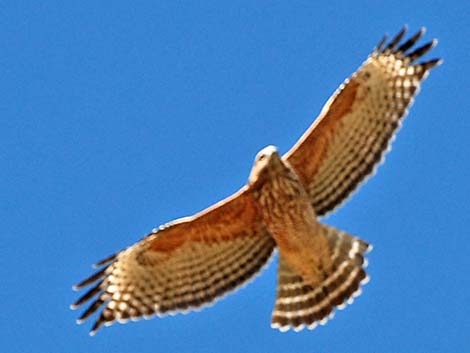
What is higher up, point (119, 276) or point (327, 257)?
point (119, 276)

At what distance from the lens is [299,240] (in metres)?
12.8

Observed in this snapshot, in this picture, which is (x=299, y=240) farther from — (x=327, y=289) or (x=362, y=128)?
(x=362, y=128)

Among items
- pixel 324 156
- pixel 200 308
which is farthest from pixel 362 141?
pixel 200 308

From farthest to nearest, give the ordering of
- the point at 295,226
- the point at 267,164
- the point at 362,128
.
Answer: the point at 362,128, the point at 295,226, the point at 267,164

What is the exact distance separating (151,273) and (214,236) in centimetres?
74

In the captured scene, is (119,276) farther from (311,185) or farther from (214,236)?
(311,185)

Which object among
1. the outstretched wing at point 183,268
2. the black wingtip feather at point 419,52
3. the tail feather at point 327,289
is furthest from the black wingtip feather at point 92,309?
the black wingtip feather at point 419,52

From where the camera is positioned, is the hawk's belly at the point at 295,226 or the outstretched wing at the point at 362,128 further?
the outstretched wing at the point at 362,128

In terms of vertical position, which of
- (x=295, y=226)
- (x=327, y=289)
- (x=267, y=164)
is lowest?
(x=327, y=289)

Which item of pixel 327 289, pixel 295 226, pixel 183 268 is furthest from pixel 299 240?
pixel 183 268

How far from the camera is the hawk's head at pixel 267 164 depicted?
12383 millimetres

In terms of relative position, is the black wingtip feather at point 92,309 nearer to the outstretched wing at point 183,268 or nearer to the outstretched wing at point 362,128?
the outstretched wing at point 183,268

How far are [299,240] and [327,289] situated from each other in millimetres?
636

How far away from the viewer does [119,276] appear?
13.3 metres
